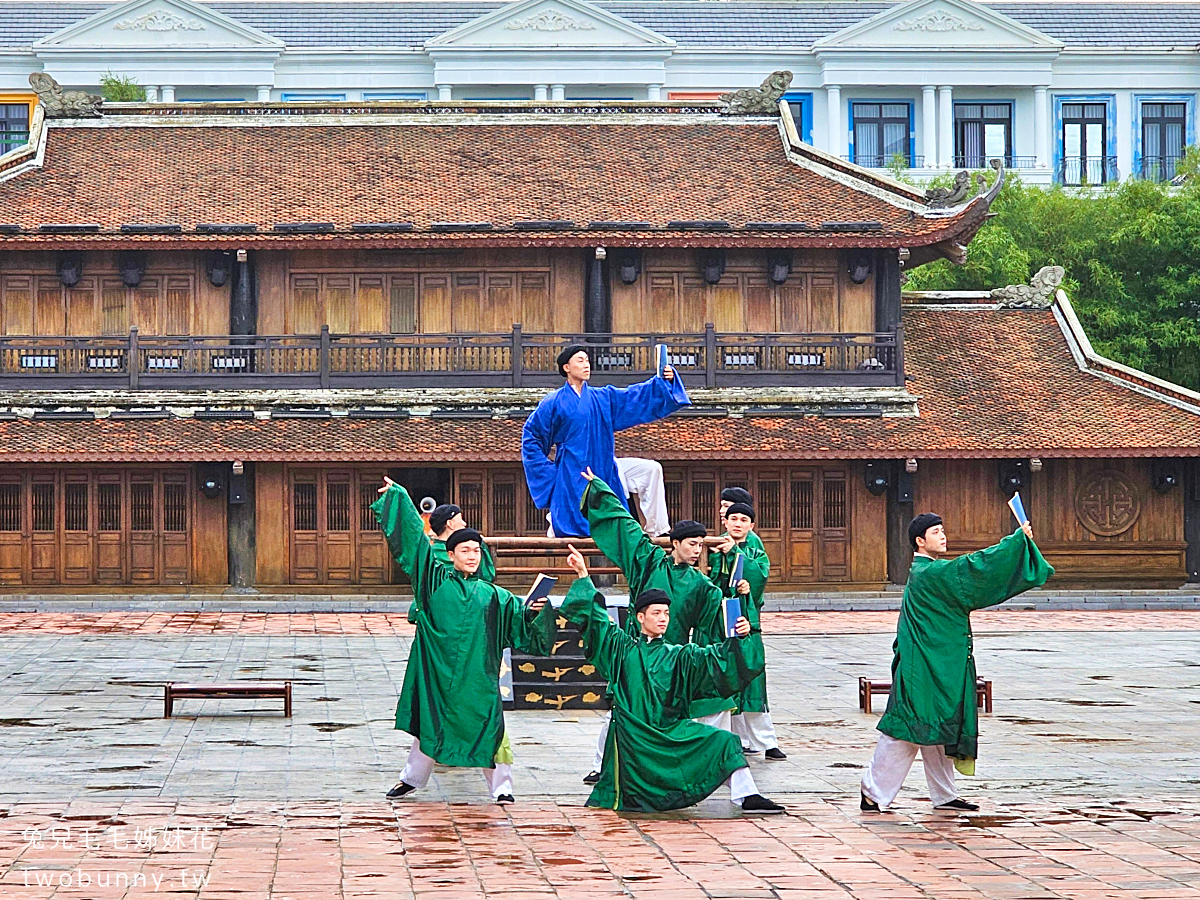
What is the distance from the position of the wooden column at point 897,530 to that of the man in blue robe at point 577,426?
1563 cm

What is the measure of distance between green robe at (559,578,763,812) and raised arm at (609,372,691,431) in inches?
113

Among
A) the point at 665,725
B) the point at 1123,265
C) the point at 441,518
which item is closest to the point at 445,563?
the point at 441,518

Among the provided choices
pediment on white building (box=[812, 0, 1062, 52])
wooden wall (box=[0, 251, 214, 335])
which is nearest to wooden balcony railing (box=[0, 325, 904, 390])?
wooden wall (box=[0, 251, 214, 335])

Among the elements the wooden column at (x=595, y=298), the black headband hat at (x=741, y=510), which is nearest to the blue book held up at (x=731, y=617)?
the black headband hat at (x=741, y=510)

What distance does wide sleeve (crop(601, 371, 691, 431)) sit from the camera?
38.7 feet

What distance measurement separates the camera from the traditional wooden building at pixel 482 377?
26.5 meters

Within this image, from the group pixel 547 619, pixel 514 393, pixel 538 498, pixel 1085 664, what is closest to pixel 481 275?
pixel 514 393

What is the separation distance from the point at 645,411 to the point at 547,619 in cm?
276

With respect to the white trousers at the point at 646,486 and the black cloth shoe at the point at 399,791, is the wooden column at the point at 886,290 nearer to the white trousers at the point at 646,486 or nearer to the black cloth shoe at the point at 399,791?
the white trousers at the point at 646,486

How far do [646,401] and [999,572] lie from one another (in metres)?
3.48

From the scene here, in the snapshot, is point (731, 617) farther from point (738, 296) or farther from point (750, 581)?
point (738, 296)

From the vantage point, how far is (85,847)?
805 centimetres

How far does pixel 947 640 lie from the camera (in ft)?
30.7

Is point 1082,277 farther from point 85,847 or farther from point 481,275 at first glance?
point 85,847
